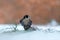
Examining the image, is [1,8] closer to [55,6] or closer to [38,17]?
[38,17]

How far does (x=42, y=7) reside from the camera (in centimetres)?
207

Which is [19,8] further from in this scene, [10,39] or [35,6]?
[10,39]

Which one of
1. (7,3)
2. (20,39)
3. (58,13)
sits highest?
(7,3)

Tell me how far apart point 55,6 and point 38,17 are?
0.79 ft

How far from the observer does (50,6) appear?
207 centimetres

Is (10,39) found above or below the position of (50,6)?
below

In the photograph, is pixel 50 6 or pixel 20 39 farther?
pixel 50 6

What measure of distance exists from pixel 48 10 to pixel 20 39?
86 centimetres

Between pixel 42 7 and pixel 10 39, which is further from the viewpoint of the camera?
pixel 42 7

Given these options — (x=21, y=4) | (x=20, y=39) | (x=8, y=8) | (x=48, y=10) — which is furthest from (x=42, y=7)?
(x=20, y=39)

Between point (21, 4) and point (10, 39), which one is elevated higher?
point (21, 4)

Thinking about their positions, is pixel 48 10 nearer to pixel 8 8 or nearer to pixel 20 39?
pixel 8 8

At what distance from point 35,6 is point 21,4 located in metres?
0.17

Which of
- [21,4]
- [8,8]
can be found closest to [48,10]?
[21,4]
